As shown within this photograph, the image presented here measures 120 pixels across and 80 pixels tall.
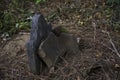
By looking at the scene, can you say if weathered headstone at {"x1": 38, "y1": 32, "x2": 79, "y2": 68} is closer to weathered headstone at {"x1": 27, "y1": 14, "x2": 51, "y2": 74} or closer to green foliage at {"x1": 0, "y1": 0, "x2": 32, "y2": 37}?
weathered headstone at {"x1": 27, "y1": 14, "x2": 51, "y2": 74}

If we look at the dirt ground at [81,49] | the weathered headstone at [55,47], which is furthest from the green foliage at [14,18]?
the weathered headstone at [55,47]

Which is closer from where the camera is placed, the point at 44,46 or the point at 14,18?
the point at 44,46

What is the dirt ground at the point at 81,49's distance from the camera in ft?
10.3

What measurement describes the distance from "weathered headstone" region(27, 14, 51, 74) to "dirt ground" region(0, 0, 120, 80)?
0.12m

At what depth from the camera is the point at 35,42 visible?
122 inches

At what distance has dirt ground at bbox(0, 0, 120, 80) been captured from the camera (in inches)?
124

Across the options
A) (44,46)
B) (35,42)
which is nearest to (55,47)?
Result: (44,46)

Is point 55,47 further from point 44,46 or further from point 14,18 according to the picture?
point 14,18

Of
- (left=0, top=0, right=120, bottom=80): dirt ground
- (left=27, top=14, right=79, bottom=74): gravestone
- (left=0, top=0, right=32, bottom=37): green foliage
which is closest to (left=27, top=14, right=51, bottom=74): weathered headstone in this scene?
(left=27, top=14, right=79, bottom=74): gravestone

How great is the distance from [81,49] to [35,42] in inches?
27.1

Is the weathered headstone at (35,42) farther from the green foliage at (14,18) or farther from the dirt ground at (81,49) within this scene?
the green foliage at (14,18)

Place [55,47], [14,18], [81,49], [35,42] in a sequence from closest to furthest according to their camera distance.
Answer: [35,42], [55,47], [81,49], [14,18]

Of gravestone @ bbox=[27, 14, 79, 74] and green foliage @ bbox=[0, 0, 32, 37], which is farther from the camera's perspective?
green foliage @ bbox=[0, 0, 32, 37]

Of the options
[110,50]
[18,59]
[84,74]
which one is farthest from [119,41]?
[18,59]
